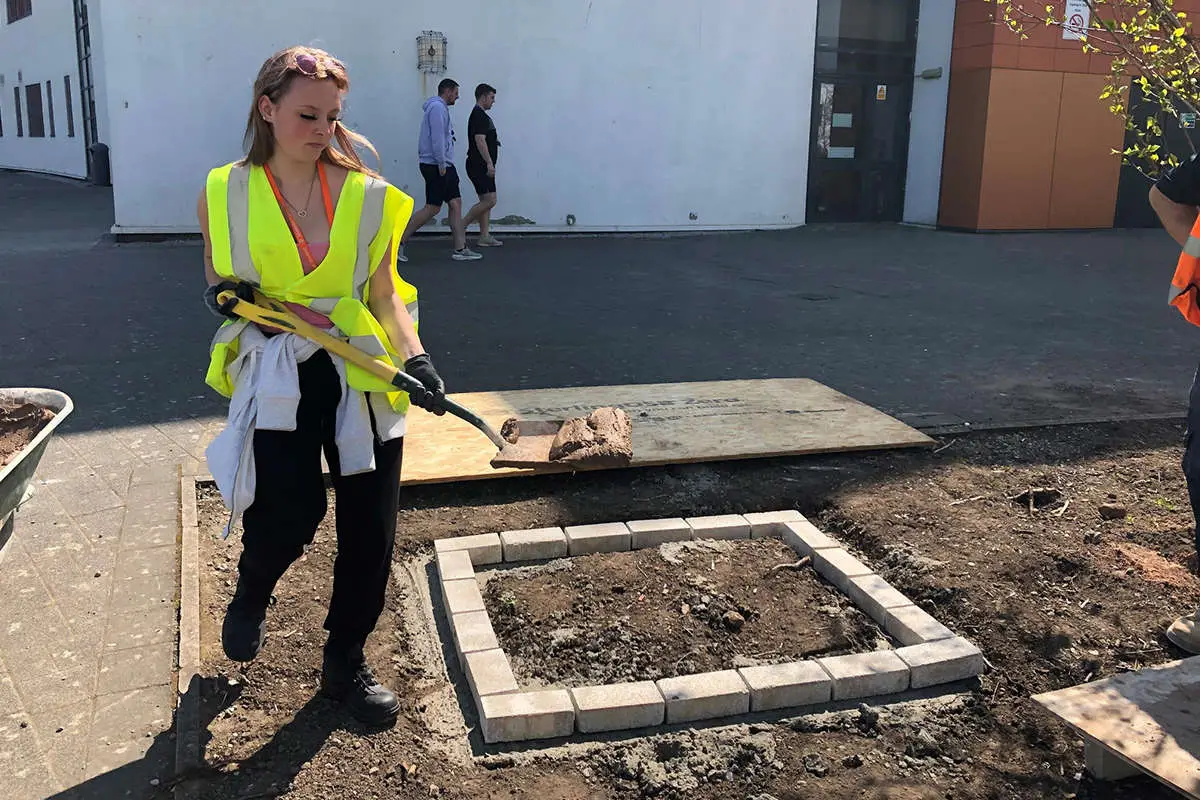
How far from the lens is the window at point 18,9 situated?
28.3m

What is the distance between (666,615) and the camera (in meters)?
3.40

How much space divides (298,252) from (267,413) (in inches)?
16.3

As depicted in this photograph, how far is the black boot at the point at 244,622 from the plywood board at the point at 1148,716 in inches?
84.6

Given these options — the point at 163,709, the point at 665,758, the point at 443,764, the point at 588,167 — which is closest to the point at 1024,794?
the point at 665,758

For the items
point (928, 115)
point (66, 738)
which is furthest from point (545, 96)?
point (66, 738)

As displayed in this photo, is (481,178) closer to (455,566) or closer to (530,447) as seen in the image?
(530,447)

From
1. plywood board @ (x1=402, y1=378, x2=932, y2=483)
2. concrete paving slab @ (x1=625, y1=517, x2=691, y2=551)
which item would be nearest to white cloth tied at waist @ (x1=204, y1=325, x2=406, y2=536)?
concrete paving slab @ (x1=625, y1=517, x2=691, y2=551)

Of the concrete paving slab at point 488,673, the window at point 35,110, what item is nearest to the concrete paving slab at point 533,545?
the concrete paving slab at point 488,673

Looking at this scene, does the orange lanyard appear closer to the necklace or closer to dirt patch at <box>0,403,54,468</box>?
the necklace

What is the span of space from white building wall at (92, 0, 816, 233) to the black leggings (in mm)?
10501

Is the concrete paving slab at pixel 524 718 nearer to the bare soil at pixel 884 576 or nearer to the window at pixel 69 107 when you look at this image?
the bare soil at pixel 884 576

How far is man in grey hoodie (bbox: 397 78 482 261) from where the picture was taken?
11.2 m

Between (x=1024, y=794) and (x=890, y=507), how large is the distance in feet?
6.07

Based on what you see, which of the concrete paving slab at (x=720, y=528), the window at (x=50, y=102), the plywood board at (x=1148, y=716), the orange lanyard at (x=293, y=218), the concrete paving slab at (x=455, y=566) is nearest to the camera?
the plywood board at (x=1148, y=716)
